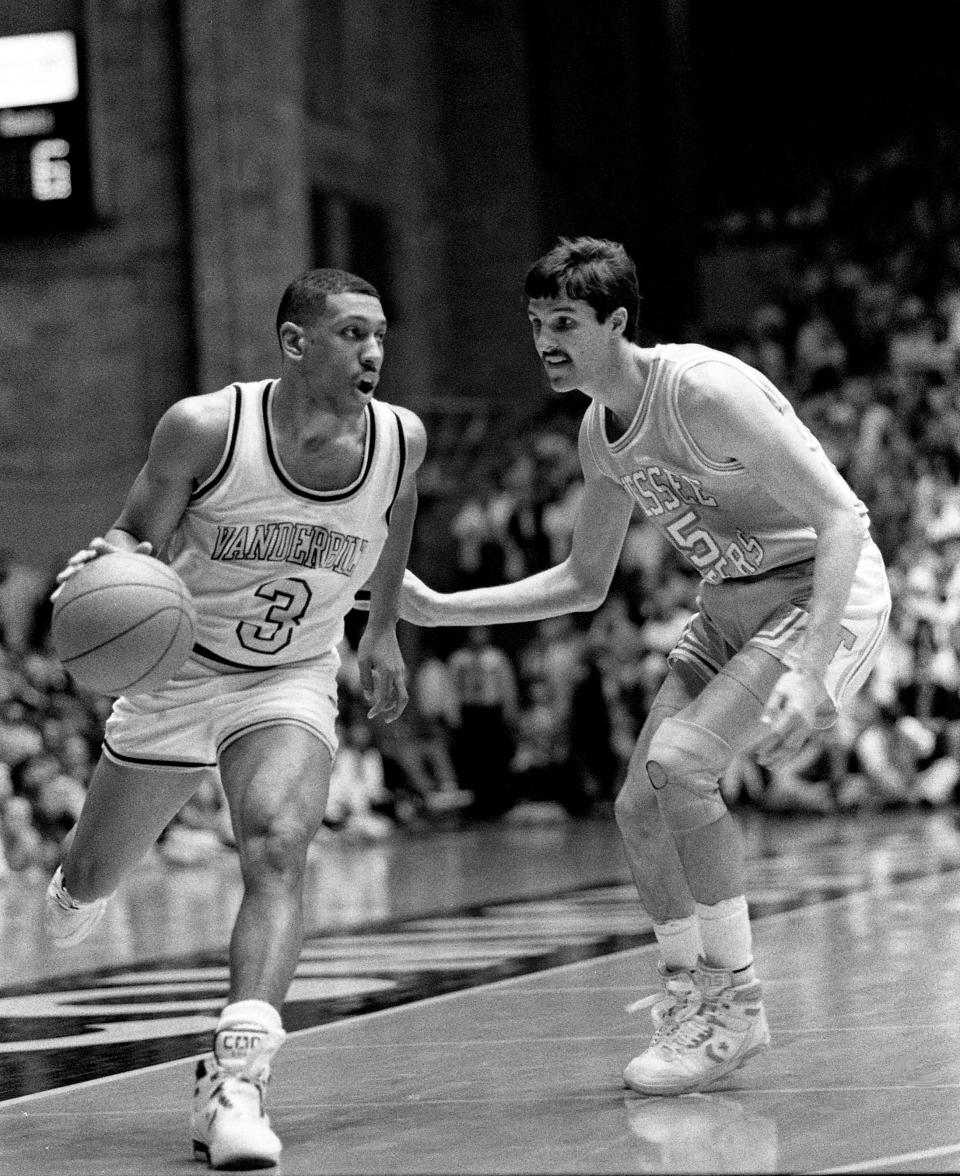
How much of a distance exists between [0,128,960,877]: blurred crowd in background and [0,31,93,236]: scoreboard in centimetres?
311

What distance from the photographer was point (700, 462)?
176 inches

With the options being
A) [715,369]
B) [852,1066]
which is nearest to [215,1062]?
[852,1066]

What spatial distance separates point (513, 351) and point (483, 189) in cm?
175

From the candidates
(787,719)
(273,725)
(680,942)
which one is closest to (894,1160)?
(787,719)

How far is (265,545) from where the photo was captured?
A: 4.50 meters

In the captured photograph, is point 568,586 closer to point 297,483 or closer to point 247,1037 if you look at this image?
point 297,483

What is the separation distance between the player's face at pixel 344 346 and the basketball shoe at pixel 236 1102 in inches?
54.4

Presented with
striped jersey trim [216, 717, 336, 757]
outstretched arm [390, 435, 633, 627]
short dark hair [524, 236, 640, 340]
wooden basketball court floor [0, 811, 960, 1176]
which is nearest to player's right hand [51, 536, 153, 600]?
striped jersey trim [216, 717, 336, 757]

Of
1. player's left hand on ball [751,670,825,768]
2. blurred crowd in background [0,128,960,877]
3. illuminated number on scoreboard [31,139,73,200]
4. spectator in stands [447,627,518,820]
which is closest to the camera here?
player's left hand on ball [751,670,825,768]

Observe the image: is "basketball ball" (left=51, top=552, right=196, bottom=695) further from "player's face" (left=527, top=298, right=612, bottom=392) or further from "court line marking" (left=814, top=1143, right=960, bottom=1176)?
"court line marking" (left=814, top=1143, right=960, bottom=1176)

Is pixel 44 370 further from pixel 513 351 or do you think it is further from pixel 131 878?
pixel 131 878

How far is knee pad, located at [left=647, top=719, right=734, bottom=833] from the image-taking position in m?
4.38

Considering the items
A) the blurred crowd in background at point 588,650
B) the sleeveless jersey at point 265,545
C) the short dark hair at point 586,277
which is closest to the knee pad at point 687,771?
the sleeveless jersey at point 265,545

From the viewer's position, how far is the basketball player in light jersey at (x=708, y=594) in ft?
14.3
